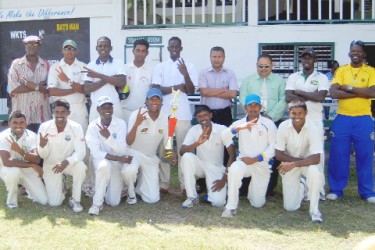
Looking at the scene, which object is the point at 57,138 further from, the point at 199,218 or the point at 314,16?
the point at 314,16

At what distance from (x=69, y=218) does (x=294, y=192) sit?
8.45 ft

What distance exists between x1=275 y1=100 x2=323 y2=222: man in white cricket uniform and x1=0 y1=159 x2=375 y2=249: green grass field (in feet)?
0.85

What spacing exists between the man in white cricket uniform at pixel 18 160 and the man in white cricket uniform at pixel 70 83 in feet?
2.10

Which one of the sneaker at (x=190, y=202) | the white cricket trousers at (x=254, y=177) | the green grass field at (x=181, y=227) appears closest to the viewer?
the green grass field at (x=181, y=227)

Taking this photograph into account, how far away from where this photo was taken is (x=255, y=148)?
20.4 ft

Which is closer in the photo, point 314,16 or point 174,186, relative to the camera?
point 174,186

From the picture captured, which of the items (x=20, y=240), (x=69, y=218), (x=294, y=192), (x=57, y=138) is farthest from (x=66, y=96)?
(x=294, y=192)

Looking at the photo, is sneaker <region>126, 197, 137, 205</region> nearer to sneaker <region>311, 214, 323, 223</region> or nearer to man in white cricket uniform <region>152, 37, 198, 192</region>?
man in white cricket uniform <region>152, 37, 198, 192</region>

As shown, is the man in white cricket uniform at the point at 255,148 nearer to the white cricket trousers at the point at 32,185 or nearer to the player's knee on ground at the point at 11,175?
the white cricket trousers at the point at 32,185

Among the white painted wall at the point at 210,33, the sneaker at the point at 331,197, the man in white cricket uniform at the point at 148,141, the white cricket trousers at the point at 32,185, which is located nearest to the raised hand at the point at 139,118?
the man in white cricket uniform at the point at 148,141

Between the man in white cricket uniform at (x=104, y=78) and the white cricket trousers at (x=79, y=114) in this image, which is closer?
the man in white cricket uniform at (x=104, y=78)

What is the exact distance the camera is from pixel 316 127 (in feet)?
19.9

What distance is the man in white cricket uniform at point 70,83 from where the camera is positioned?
6.64 meters

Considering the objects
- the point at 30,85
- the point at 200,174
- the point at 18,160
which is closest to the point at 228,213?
the point at 200,174
